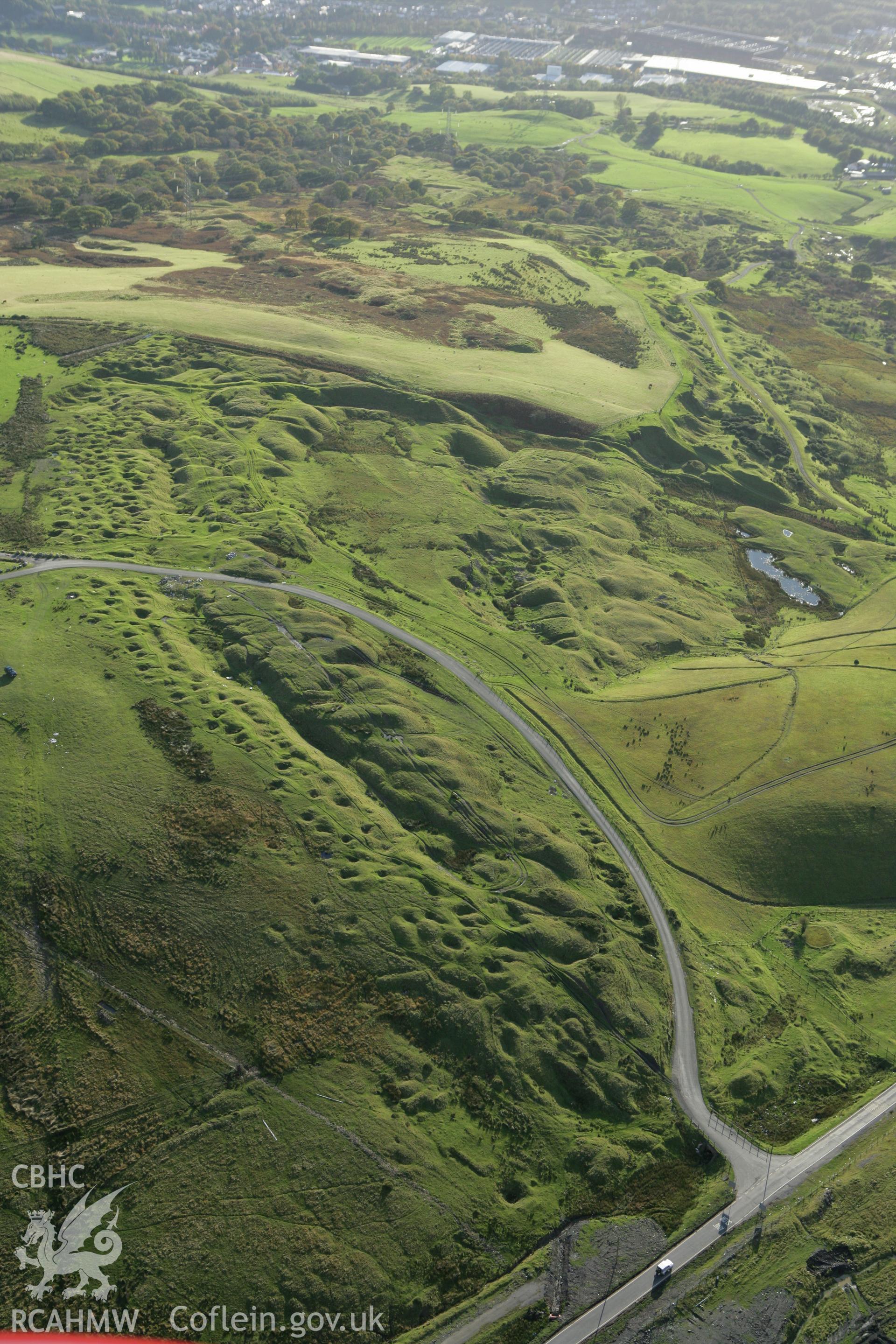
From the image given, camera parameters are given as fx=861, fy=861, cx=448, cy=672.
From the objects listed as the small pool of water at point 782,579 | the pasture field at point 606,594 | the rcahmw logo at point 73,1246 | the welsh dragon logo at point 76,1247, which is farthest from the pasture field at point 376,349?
the welsh dragon logo at point 76,1247

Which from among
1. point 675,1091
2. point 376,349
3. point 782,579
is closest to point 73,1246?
point 675,1091

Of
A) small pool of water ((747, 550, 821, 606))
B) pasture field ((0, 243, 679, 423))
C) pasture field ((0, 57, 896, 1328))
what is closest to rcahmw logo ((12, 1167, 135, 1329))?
pasture field ((0, 57, 896, 1328))

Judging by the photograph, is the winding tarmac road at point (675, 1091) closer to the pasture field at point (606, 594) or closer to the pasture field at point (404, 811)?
the pasture field at point (404, 811)

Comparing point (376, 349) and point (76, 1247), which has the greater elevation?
point (376, 349)

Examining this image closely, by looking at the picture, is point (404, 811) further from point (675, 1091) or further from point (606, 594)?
point (606, 594)

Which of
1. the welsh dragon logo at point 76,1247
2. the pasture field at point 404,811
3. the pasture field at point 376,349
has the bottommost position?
the welsh dragon logo at point 76,1247

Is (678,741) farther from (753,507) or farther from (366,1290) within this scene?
(753,507)
